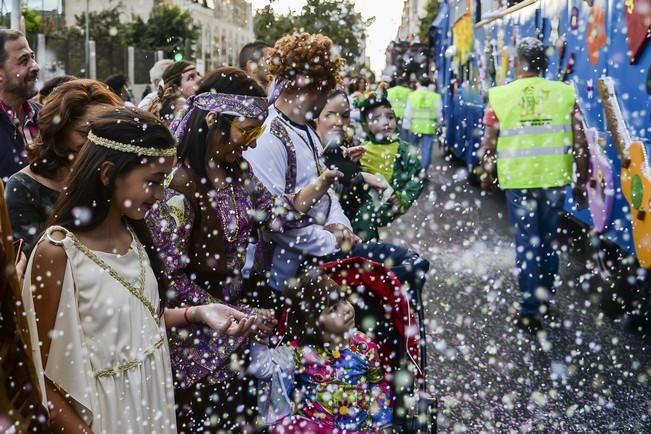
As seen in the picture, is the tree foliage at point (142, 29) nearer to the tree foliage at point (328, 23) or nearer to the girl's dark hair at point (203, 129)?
the tree foliage at point (328, 23)

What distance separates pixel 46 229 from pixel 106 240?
188mm

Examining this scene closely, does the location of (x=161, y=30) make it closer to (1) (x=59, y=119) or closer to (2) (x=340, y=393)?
(1) (x=59, y=119)

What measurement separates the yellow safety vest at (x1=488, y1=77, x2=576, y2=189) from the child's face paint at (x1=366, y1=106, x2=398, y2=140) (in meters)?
1.12

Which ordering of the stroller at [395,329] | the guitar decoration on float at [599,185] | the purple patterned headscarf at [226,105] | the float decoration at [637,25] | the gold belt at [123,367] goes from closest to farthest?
1. the gold belt at [123,367]
2. the purple patterned headscarf at [226,105]
3. the stroller at [395,329]
4. the float decoration at [637,25]
5. the guitar decoration on float at [599,185]

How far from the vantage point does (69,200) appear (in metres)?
2.60

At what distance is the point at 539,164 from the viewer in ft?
22.3

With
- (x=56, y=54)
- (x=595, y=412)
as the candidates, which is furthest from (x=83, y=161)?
(x=56, y=54)

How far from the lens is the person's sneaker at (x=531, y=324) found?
6.47 m

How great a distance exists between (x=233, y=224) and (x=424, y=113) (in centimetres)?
1235

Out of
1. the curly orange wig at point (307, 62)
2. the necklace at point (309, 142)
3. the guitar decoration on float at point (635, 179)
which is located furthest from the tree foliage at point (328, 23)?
the necklace at point (309, 142)

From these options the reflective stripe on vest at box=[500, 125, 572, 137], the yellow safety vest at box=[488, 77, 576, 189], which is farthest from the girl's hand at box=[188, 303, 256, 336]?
the reflective stripe on vest at box=[500, 125, 572, 137]

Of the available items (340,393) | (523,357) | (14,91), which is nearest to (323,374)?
(340,393)

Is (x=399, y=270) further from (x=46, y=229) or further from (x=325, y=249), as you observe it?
(x=46, y=229)

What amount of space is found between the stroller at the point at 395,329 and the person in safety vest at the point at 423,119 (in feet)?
39.1
